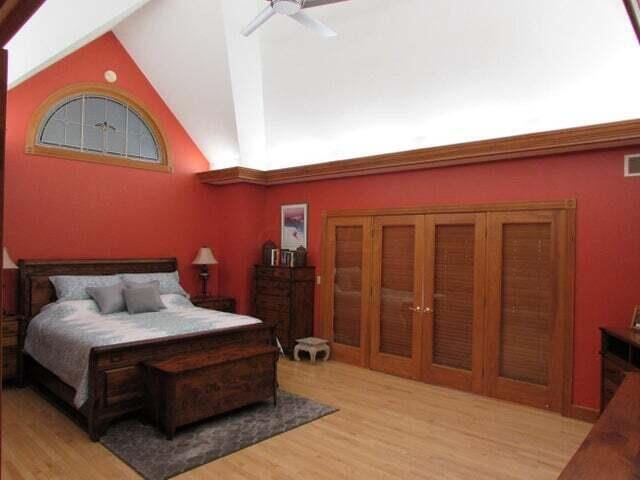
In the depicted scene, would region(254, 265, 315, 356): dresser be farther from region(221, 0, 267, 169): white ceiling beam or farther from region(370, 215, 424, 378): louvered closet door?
region(221, 0, 267, 169): white ceiling beam

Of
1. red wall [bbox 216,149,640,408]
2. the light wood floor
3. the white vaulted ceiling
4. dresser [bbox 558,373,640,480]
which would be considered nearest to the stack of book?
the white vaulted ceiling

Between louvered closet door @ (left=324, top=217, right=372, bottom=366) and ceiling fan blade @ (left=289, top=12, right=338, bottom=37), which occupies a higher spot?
ceiling fan blade @ (left=289, top=12, right=338, bottom=37)

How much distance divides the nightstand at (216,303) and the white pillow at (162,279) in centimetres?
24

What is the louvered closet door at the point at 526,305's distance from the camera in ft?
13.8

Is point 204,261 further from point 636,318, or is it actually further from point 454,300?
point 636,318

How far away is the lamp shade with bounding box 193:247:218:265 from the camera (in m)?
6.23

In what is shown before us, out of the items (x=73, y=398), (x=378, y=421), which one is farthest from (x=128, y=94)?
(x=378, y=421)

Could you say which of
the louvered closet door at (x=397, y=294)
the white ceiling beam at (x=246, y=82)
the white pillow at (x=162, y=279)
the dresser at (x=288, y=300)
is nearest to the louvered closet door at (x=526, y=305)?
the louvered closet door at (x=397, y=294)

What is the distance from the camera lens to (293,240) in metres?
6.40

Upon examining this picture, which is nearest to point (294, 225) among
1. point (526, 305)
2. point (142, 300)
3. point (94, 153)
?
point (142, 300)

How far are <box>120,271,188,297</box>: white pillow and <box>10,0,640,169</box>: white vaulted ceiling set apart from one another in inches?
71.6

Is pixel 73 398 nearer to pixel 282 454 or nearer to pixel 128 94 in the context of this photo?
pixel 282 454

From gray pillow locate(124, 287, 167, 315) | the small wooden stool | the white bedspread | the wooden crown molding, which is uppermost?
the wooden crown molding

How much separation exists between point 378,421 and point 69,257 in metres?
3.95
